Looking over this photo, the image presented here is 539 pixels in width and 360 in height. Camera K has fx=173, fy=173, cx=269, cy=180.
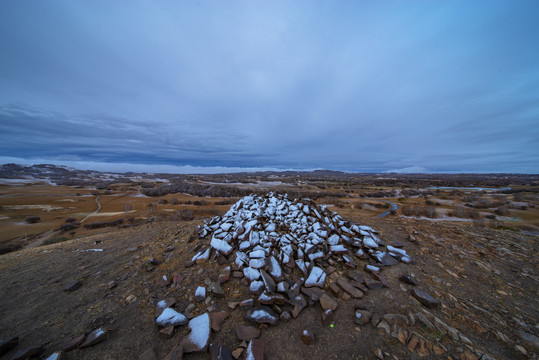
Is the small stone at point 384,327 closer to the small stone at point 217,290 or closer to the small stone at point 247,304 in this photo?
the small stone at point 247,304

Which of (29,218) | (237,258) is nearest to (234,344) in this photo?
(237,258)

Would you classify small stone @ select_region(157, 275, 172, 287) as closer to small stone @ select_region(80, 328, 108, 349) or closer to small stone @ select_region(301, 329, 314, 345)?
small stone @ select_region(80, 328, 108, 349)

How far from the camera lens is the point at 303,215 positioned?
5.59m

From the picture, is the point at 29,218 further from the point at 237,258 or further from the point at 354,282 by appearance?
the point at 354,282

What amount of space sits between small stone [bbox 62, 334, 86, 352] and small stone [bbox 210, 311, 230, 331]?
75.3 inches

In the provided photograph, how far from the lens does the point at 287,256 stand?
399cm

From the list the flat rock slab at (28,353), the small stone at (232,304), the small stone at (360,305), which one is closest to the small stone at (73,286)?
the flat rock slab at (28,353)

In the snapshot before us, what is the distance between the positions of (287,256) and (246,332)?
1643 mm

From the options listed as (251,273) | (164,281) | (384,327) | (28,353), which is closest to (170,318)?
(164,281)

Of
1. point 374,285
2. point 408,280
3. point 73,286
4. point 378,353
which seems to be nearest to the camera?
point 378,353

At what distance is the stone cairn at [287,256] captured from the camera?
10.2ft

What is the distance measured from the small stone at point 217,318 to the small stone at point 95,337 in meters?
1.61

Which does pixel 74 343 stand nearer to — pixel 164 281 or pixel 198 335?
pixel 164 281

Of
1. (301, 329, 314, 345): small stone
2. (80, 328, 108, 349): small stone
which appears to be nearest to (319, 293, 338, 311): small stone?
(301, 329, 314, 345): small stone
